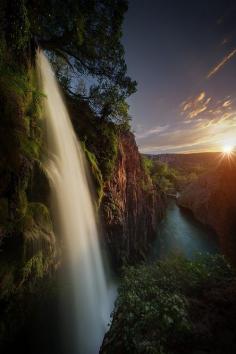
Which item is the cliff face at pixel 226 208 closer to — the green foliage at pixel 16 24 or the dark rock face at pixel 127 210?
the dark rock face at pixel 127 210

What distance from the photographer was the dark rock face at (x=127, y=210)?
12.1 m

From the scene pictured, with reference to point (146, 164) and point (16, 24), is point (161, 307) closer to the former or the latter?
point (16, 24)

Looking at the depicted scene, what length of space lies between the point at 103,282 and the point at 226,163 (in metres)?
9.84

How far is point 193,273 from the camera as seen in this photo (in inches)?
233

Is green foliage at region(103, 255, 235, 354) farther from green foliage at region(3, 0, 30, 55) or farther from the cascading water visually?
green foliage at region(3, 0, 30, 55)

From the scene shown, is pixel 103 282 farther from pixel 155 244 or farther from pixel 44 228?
pixel 155 244

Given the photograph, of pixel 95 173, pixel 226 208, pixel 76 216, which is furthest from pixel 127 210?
pixel 226 208

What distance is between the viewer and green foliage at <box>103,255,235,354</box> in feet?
12.5

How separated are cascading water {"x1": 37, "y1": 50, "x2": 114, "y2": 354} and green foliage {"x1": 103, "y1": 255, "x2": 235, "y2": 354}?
125 inches

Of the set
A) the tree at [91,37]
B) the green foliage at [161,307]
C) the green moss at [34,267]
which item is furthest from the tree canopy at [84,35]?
the green foliage at [161,307]

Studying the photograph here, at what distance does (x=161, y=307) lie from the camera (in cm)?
438

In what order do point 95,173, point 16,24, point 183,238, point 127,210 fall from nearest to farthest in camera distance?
1. point 16,24
2. point 95,173
3. point 127,210
4. point 183,238

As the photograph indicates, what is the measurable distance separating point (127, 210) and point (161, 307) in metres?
11.1

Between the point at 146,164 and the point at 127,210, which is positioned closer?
the point at 127,210
